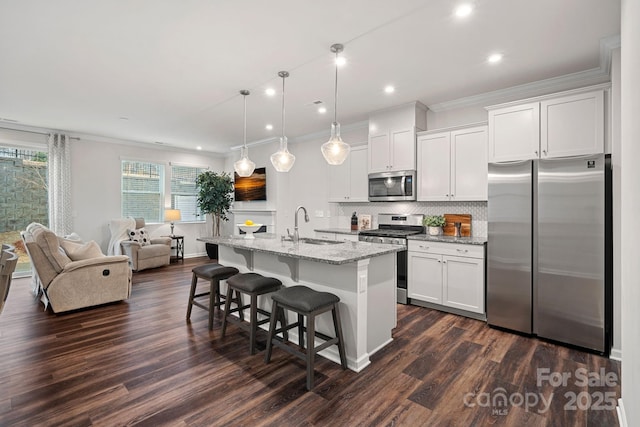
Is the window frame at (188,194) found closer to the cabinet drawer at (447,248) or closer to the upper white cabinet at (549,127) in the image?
the cabinet drawer at (447,248)

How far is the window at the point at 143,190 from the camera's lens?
703 cm

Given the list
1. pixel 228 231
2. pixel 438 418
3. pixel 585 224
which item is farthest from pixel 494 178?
pixel 228 231

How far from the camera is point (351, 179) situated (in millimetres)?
5273

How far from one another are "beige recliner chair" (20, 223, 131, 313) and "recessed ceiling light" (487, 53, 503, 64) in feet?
16.4

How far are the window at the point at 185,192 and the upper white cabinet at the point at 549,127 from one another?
701 cm

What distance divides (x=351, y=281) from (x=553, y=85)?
333 centimetres

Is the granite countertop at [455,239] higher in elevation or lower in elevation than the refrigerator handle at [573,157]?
lower

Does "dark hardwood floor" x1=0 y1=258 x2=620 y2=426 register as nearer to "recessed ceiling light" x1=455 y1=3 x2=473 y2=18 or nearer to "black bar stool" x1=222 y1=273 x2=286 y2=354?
"black bar stool" x1=222 y1=273 x2=286 y2=354

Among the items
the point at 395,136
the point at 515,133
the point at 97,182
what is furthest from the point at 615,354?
the point at 97,182

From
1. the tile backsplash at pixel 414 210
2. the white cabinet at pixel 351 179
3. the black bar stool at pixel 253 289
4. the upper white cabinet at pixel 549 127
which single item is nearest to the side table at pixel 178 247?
the tile backsplash at pixel 414 210

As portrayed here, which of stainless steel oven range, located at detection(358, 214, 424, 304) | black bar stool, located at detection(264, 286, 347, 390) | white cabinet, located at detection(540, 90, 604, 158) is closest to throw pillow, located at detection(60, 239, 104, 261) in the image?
black bar stool, located at detection(264, 286, 347, 390)

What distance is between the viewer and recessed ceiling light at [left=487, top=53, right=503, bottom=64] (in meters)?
2.98

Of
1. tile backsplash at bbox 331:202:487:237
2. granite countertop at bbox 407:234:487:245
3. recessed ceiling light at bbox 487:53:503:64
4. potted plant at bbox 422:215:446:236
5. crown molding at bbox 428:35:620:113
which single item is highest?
recessed ceiling light at bbox 487:53:503:64

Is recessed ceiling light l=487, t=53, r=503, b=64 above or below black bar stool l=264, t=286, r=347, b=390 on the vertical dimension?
above
